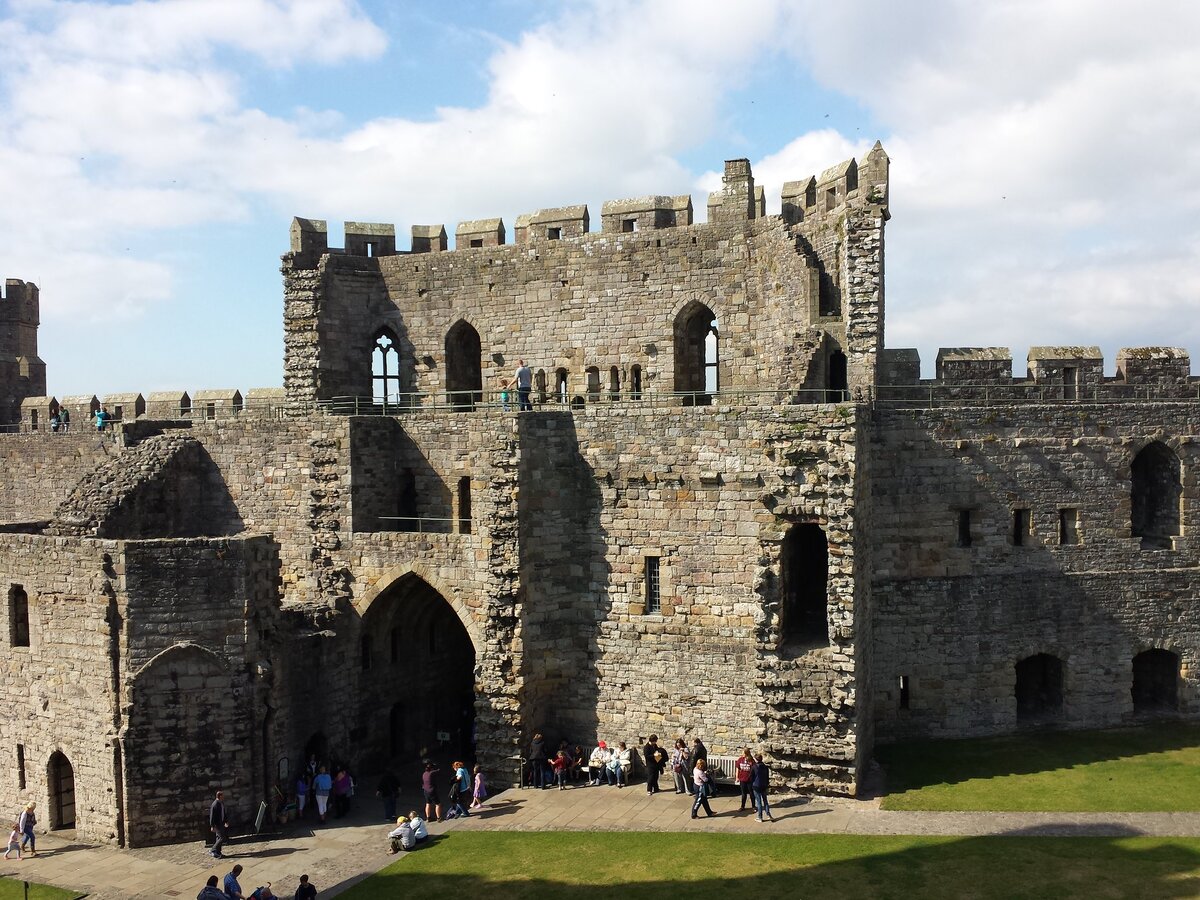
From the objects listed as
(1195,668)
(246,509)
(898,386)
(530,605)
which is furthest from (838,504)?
(246,509)

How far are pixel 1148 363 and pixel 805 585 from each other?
9.66 meters

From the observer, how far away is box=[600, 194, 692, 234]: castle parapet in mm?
26000

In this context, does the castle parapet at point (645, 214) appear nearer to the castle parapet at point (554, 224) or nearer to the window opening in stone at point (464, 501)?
the castle parapet at point (554, 224)

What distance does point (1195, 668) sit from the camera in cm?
2281

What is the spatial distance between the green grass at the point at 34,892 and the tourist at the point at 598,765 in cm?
956

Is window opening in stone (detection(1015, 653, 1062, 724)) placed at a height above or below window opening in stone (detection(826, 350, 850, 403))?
below

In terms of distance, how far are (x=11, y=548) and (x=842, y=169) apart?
20006 millimetres

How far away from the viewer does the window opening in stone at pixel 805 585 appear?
20.2m

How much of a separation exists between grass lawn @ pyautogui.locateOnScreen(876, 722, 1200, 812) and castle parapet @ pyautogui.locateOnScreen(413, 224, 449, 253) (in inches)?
723

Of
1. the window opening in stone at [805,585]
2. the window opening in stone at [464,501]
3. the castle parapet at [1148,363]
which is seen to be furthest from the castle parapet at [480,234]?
the castle parapet at [1148,363]

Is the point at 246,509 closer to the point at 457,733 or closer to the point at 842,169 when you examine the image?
the point at 457,733

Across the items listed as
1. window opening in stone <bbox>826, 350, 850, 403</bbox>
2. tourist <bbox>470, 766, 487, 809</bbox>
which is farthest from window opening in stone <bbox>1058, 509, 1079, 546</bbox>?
tourist <bbox>470, 766, 487, 809</bbox>

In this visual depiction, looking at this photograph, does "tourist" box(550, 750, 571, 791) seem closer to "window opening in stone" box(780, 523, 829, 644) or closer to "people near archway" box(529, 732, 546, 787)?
"people near archway" box(529, 732, 546, 787)

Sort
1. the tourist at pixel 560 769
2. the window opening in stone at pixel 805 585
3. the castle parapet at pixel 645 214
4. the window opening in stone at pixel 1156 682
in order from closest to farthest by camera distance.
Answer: the window opening in stone at pixel 805 585
the tourist at pixel 560 769
the window opening in stone at pixel 1156 682
the castle parapet at pixel 645 214
